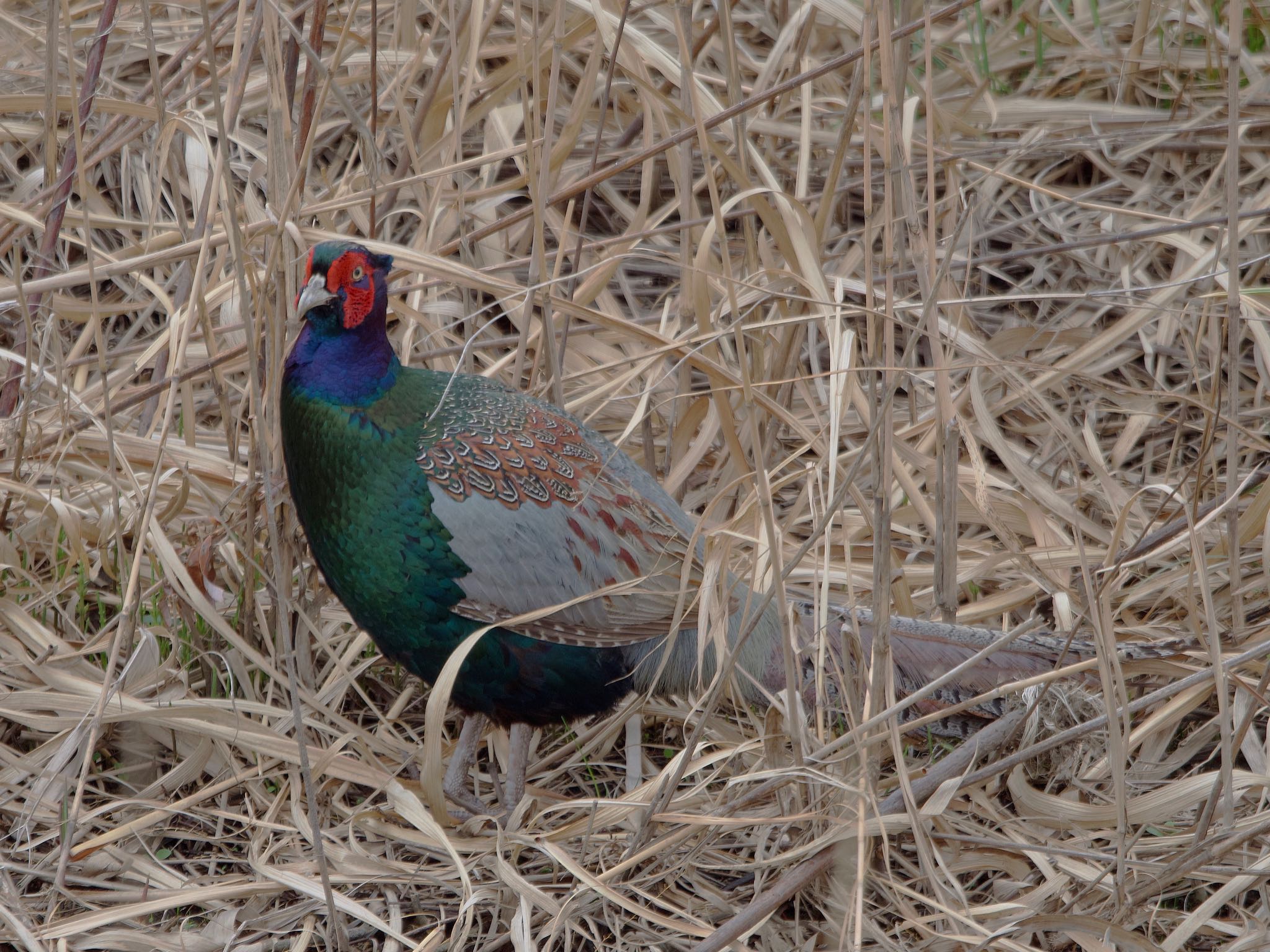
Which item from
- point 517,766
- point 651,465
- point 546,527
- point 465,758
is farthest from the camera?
point 651,465

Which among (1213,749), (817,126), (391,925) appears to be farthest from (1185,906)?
(817,126)

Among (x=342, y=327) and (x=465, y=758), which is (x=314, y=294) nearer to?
(x=342, y=327)

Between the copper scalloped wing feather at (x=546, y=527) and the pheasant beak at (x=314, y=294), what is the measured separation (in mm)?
328

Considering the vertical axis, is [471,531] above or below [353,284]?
below

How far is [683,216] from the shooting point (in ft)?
9.36

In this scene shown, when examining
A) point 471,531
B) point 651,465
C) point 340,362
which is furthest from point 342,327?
point 651,465

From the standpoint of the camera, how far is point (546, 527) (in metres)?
2.50

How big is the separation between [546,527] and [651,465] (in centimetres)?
64

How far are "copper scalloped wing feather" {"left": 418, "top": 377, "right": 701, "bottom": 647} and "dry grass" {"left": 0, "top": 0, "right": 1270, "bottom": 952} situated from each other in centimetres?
19

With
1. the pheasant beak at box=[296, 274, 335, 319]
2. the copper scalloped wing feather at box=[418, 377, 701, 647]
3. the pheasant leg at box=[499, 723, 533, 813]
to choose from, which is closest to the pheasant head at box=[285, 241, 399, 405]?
the pheasant beak at box=[296, 274, 335, 319]

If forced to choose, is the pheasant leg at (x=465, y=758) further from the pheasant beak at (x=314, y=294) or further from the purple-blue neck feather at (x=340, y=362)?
the pheasant beak at (x=314, y=294)

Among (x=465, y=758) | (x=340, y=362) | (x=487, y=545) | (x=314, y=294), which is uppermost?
(x=314, y=294)

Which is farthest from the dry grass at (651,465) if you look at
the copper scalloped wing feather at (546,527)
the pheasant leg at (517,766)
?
the copper scalloped wing feather at (546,527)

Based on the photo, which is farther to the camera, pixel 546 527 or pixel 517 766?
pixel 517 766
